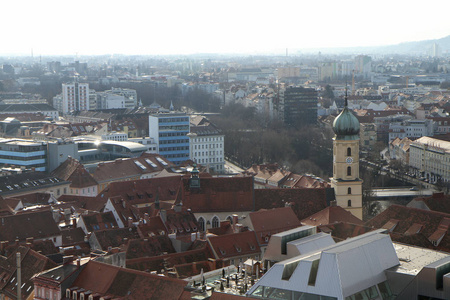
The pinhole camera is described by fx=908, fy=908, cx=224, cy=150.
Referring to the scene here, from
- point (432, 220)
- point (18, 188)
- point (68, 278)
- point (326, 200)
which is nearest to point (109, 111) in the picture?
point (18, 188)

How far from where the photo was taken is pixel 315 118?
511 feet

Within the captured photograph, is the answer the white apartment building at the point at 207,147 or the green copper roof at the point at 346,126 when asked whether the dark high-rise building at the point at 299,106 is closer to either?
the white apartment building at the point at 207,147

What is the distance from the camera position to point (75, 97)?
17925cm

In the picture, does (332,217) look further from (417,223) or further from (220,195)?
(220,195)

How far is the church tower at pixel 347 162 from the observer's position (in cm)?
6756

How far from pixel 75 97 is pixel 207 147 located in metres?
69.3

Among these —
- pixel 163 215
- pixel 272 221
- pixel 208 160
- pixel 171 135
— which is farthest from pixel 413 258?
pixel 171 135

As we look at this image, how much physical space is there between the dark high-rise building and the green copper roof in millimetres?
83609

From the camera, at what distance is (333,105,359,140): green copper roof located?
2650 inches

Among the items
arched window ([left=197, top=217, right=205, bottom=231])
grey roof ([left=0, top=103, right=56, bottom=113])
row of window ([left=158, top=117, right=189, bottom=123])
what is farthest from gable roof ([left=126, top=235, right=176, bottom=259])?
grey roof ([left=0, top=103, right=56, bottom=113])

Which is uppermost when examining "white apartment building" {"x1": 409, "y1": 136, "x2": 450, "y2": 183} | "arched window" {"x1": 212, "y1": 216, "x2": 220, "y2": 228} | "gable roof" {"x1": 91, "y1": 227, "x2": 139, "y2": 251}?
"gable roof" {"x1": 91, "y1": 227, "x2": 139, "y2": 251}

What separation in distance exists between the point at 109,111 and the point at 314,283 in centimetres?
12482

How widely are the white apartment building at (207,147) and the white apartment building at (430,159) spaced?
2528 cm

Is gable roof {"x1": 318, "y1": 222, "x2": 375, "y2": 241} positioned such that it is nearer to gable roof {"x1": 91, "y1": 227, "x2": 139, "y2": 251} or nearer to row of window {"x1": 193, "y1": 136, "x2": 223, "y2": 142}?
gable roof {"x1": 91, "y1": 227, "x2": 139, "y2": 251}
